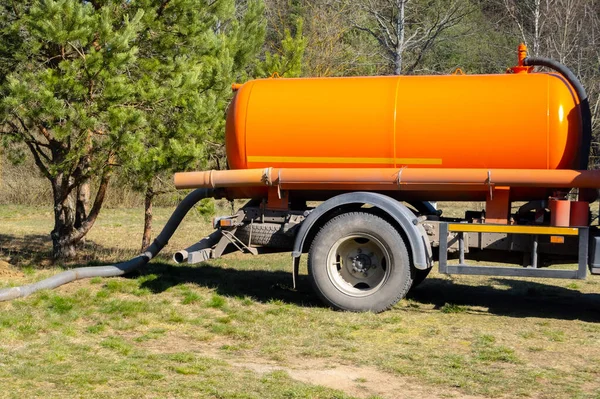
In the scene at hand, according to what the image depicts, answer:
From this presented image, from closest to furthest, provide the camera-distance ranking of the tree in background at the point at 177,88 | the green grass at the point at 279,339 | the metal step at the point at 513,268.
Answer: the green grass at the point at 279,339 < the metal step at the point at 513,268 < the tree in background at the point at 177,88

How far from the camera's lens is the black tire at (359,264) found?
943cm

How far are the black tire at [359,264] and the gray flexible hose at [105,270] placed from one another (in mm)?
1972

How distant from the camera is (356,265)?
9727mm

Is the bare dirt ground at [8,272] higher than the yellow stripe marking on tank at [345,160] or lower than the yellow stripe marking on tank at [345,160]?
lower

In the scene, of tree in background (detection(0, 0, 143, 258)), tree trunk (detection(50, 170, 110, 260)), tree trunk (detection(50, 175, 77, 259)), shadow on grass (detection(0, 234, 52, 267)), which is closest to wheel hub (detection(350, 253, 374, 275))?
tree in background (detection(0, 0, 143, 258))

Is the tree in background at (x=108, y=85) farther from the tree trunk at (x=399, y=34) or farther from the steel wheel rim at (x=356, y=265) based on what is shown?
the tree trunk at (x=399, y=34)

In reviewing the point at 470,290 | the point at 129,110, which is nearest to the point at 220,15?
the point at 129,110

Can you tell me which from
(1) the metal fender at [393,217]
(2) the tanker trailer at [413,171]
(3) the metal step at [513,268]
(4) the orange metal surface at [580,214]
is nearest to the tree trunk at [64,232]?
(2) the tanker trailer at [413,171]

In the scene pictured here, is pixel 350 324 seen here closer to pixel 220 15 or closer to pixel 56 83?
pixel 56 83

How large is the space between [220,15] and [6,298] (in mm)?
6792

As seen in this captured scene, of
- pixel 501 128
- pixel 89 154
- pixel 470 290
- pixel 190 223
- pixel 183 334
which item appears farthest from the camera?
pixel 190 223

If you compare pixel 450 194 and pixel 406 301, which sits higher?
pixel 450 194

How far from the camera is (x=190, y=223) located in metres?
21.5

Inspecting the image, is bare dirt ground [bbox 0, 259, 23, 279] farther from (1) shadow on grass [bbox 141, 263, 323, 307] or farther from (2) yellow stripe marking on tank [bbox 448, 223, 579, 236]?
(2) yellow stripe marking on tank [bbox 448, 223, 579, 236]
